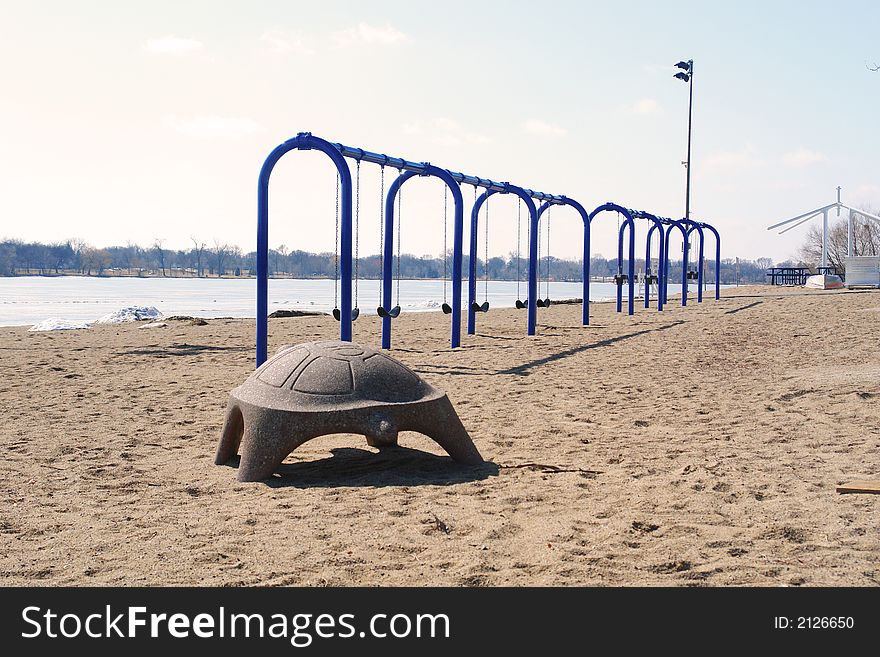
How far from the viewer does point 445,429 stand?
21.4 ft

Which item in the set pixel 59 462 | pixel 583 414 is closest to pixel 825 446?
pixel 583 414

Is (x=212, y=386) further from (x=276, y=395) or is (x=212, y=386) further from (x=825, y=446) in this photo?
(x=825, y=446)

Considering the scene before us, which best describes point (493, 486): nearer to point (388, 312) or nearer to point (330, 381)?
point (330, 381)

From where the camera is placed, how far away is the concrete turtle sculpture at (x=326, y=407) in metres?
6.12

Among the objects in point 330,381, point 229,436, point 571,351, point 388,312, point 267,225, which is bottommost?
point 229,436

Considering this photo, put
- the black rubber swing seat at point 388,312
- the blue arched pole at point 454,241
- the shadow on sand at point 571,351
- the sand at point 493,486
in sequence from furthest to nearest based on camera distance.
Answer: the blue arched pole at point 454,241 < the black rubber swing seat at point 388,312 < the shadow on sand at point 571,351 < the sand at point 493,486

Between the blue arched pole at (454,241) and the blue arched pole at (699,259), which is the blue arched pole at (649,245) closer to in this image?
the blue arched pole at (699,259)

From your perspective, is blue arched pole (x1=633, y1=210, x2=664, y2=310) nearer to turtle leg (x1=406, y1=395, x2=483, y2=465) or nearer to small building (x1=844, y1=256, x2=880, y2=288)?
small building (x1=844, y1=256, x2=880, y2=288)

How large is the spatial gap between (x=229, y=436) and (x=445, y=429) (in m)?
1.75

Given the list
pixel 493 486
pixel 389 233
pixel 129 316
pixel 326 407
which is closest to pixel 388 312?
pixel 389 233

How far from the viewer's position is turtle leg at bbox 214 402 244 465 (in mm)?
6706

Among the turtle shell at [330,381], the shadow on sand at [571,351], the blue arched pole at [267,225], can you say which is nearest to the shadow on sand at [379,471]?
the turtle shell at [330,381]

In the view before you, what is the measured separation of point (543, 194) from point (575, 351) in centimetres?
596

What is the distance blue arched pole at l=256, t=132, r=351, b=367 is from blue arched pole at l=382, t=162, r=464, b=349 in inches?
118
